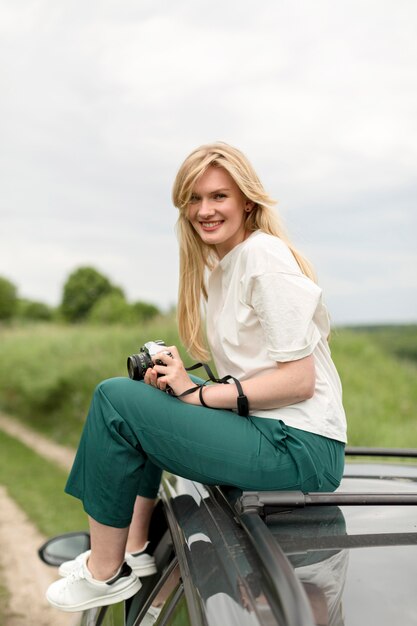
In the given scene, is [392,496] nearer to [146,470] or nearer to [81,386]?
[146,470]

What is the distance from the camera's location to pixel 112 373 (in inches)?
441

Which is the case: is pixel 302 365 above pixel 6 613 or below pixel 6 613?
above

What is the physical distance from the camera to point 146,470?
226 cm

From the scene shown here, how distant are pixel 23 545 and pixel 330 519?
537cm

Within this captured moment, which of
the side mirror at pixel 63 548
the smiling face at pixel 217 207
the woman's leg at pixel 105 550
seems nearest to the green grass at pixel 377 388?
the smiling face at pixel 217 207

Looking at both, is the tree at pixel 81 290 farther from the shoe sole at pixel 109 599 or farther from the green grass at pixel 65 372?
the shoe sole at pixel 109 599

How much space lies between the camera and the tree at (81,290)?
1380 inches

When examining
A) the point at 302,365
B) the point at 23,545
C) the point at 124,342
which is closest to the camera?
the point at 302,365

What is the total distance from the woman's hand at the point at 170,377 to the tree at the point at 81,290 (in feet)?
109

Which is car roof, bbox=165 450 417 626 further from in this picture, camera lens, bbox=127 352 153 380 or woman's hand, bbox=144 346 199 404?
camera lens, bbox=127 352 153 380

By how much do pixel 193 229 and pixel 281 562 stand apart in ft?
4.97

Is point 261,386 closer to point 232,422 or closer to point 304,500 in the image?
point 232,422

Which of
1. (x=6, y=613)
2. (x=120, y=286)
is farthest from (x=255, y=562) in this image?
(x=120, y=286)

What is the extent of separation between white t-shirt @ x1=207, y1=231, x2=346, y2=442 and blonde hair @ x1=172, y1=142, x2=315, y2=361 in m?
0.17
